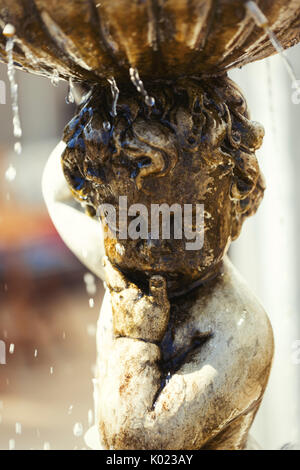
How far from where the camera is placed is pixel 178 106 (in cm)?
176

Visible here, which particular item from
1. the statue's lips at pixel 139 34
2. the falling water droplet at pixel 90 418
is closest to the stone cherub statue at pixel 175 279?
the statue's lips at pixel 139 34

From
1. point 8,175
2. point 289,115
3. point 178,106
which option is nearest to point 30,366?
point 8,175

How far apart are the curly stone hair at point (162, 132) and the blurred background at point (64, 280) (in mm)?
1227

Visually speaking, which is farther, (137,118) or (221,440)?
(221,440)

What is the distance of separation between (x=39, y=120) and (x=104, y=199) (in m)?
3.98

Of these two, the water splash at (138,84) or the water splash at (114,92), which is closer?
the water splash at (138,84)

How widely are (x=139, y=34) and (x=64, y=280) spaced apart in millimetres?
4044

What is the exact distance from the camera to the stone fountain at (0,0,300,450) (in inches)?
65.7

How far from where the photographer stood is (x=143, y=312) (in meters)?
1.83

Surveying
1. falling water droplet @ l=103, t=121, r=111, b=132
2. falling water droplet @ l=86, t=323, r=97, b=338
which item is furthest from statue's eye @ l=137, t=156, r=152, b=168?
falling water droplet @ l=86, t=323, r=97, b=338

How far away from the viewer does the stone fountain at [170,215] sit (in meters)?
1.67

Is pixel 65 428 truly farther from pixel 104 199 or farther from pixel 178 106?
pixel 178 106

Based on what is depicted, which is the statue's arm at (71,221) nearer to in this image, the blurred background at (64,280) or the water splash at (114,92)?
the water splash at (114,92)

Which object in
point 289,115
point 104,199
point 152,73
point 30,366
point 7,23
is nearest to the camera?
point 7,23
